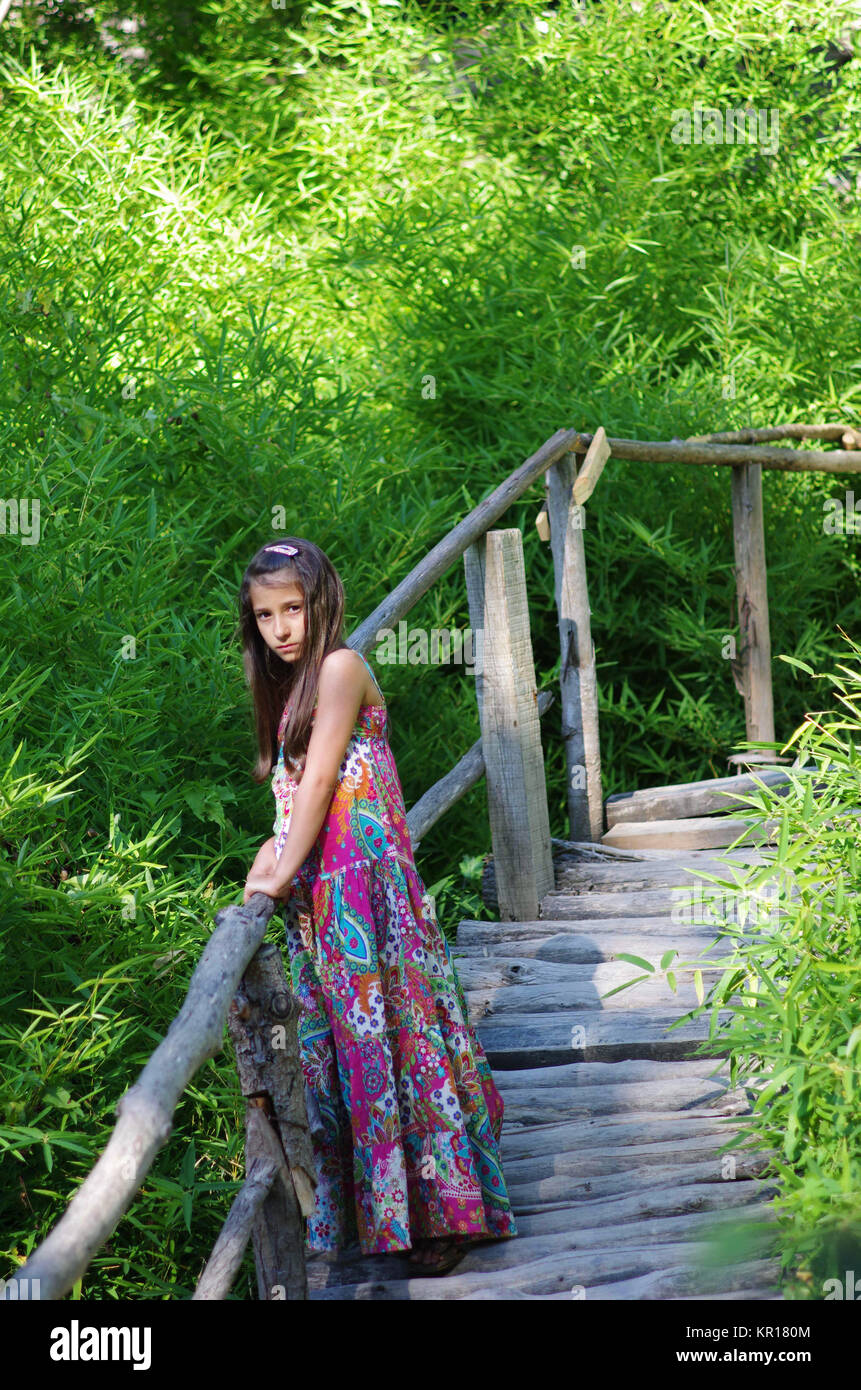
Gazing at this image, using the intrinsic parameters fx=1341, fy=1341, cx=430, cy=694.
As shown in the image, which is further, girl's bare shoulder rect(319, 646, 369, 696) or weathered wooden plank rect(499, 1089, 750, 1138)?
weathered wooden plank rect(499, 1089, 750, 1138)

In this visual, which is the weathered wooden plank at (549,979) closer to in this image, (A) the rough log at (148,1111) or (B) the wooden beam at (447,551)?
(B) the wooden beam at (447,551)

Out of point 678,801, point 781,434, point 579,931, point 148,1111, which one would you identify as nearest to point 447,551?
point 579,931

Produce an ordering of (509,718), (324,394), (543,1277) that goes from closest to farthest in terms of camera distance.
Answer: (543,1277), (509,718), (324,394)

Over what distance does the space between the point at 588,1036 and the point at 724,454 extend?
2501 millimetres

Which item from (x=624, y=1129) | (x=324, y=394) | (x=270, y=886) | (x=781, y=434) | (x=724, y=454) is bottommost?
(x=624, y=1129)

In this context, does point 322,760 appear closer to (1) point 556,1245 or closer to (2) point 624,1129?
(1) point 556,1245

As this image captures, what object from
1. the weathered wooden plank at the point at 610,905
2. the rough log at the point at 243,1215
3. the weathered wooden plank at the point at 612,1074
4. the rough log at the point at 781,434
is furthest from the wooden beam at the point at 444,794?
the rough log at the point at 781,434

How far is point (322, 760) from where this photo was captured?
7.70 feet

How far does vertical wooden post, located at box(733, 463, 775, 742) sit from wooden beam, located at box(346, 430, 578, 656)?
1090 millimetres

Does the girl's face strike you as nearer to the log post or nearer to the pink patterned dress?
the pink patterned dress

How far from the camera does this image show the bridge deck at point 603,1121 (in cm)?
242

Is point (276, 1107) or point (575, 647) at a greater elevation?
point (575, 647)

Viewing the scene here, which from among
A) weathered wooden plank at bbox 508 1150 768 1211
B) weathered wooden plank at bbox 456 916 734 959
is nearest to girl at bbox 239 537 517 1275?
weathered wooden plank at bbox 508 1150 768 1211

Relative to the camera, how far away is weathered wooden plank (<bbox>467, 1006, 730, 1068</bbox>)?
3125 millimetres
